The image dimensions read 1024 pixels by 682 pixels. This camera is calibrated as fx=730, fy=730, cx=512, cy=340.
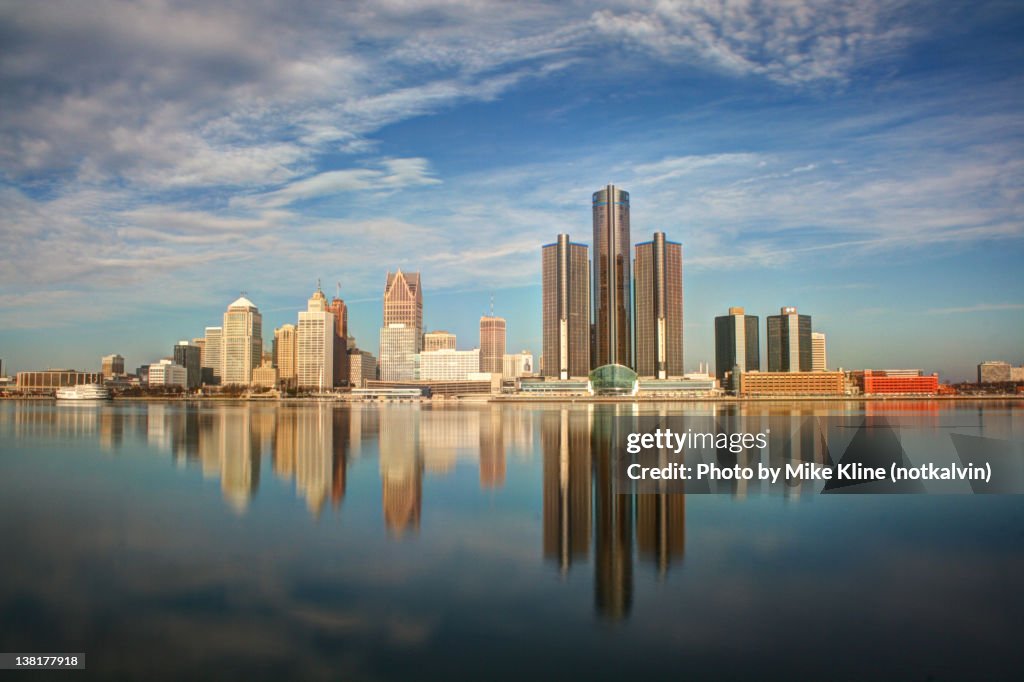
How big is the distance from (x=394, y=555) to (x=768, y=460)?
2045cm

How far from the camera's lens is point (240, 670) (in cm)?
900

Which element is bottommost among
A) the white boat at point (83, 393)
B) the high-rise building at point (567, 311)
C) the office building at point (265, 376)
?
the white boat at point (83, 393)

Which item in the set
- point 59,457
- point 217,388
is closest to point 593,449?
point 59,457

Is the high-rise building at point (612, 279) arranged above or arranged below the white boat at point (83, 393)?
above

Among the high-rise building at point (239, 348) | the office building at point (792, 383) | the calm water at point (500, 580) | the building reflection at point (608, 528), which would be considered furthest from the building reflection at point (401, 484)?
the high-rise building at point (239, 348)

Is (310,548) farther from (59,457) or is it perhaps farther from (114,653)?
(59,457)

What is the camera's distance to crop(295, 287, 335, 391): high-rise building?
620 feet

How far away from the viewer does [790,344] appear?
647 feet

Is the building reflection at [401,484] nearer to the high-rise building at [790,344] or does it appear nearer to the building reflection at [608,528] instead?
the building reflection at [608,528]

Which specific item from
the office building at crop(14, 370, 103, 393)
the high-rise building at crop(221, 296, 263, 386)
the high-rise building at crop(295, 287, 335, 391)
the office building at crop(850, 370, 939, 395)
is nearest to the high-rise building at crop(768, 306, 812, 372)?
the office building at crop(850, 370, 939, 395)

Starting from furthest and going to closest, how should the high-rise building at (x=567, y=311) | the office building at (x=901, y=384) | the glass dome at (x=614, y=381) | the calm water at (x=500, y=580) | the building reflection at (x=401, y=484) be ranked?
1. the high-rise building at (x=567, y=311)
2. the office building at (x=901, y=384)
3. the glass dome at (x=614, y=381)
4. the building reflection at (x=401, y=484)
5. the calm water at (x=500, y=580)

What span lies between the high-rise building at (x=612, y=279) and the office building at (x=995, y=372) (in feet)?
328

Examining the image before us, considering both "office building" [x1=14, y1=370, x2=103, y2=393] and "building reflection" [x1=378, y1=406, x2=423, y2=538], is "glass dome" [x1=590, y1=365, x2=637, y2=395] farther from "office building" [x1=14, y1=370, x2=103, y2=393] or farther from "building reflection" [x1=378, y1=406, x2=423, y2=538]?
"office building" [x1=14, y1=370, x2=103, y2=393]

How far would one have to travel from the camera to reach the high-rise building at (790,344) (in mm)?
197000
